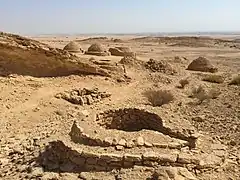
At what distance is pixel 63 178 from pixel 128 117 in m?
2.98

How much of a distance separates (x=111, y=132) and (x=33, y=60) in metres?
7.35

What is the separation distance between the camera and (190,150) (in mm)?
6617

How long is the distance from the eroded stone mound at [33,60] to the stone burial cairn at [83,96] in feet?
5.46

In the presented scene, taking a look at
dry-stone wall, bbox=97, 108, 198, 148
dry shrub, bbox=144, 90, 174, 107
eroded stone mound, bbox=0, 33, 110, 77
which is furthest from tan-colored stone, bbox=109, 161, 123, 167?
eroded stone mound, bbox=0, 33, 110, 77

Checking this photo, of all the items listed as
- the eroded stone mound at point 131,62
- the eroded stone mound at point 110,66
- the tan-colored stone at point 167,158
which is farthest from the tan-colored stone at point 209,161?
the eroded stone mound at point 131,62

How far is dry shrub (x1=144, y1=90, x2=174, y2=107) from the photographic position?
1287 cm

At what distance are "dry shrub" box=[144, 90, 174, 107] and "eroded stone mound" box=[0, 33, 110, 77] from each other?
2.80m

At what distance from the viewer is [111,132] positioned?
6.88 metres

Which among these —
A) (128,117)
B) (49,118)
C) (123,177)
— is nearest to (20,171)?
(123,177)

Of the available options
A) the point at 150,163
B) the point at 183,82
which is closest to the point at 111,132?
the point at 150,163

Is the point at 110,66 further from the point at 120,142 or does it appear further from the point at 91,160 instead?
the point at 91,160

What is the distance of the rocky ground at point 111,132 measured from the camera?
610 centimetres

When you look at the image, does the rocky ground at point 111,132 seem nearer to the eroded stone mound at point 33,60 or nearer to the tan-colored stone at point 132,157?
the tan-colored stone at point 132,157

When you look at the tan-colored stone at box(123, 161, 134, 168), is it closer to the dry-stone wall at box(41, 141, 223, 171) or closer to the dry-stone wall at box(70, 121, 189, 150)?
the dry-stone wall at box(41, 141, 223, 171)
